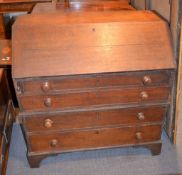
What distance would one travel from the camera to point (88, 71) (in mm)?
1506

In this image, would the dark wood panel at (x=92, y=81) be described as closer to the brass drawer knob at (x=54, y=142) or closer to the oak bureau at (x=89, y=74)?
the oak bureau at (x=89, y=74)

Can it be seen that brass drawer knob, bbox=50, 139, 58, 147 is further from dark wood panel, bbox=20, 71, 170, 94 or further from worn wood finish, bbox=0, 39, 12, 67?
worn wood finish, bbox=0, 39, 12, 67

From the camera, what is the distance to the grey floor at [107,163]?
1.84 metres

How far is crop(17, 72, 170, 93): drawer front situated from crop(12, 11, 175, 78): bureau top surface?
0.05 meters

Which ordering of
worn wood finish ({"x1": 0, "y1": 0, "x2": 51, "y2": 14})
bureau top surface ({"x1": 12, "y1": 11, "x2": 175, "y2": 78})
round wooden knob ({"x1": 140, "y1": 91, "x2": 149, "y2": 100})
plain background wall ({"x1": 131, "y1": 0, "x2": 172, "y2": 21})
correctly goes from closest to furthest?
bureau top surface ({"x1": 12, "y1": 11, "x2": 175, "y2": 78}) → round wooden knob ({"x1": 140, "y1": 91, "x2": 149, "y2": 100}) → plain background wall ({"x1": 131, "y1": 0, "x2": 172, "y2": 21}) → worn wood finish ({"x1": 0, "y1": 0, "x2": 51, "y2": 14})

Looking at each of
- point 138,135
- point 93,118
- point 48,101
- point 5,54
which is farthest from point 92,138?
point 5,54

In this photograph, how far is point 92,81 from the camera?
5.11 feet

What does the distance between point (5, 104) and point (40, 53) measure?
2.41ft

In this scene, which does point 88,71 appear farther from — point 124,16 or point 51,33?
point 124,16

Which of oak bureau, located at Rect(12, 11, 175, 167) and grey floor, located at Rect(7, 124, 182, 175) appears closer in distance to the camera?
oak bureau, located at Rect(12, 11, 175, 167)

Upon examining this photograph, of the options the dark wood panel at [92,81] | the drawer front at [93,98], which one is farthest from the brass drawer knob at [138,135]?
the dark wood panel at [92,81]

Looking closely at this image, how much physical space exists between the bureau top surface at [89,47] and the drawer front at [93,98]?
16 centimetres

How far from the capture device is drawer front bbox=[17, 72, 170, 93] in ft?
5.00

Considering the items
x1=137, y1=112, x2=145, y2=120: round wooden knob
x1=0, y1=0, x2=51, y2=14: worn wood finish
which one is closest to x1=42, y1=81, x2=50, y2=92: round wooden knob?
x1=137, y1=112, x2=145, y2=120: round wooden knob
